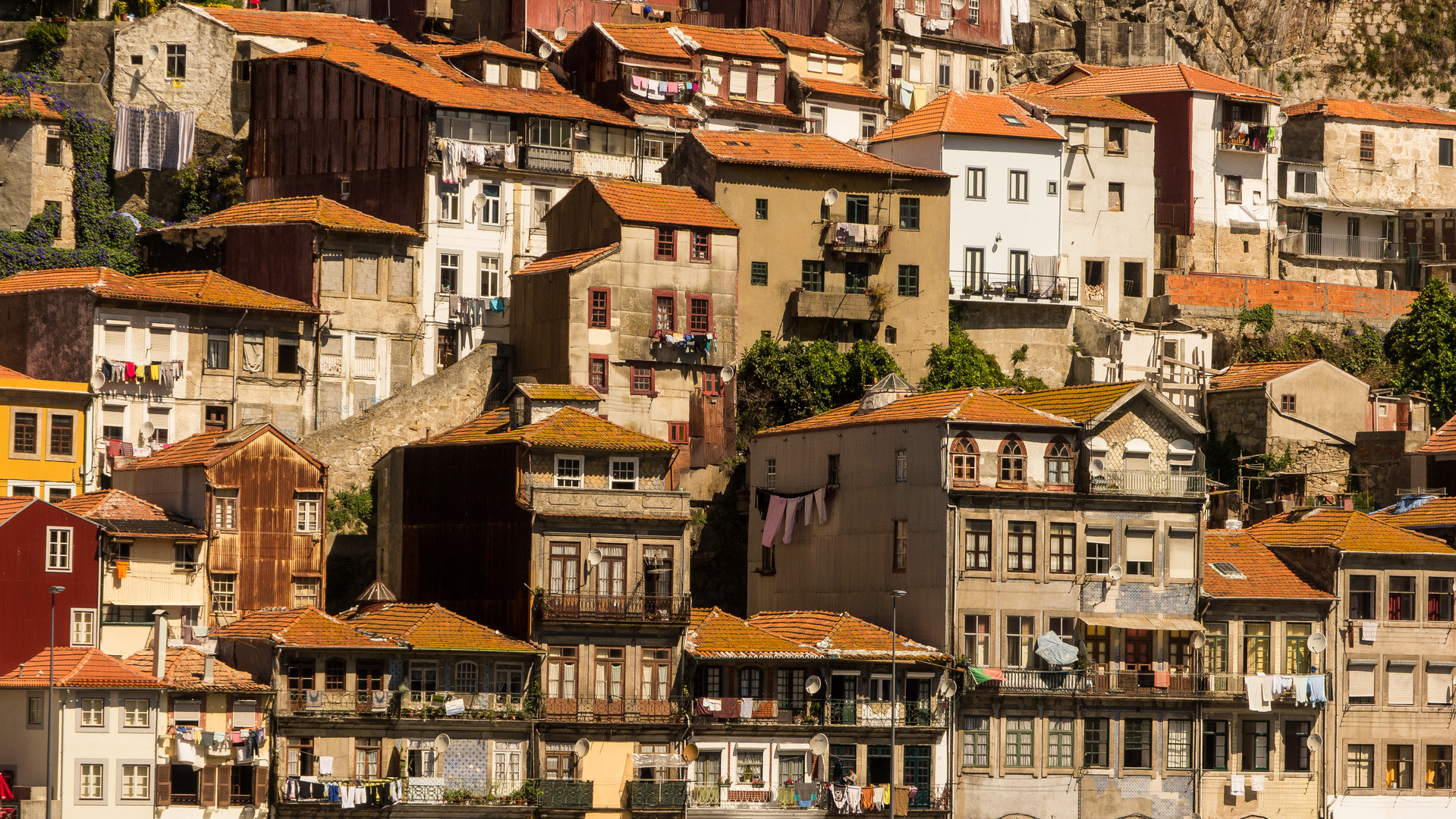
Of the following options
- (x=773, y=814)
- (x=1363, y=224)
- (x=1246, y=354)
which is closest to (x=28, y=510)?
(x=773, y=814)

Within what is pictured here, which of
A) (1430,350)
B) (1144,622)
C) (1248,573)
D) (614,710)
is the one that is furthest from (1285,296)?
(614,710)

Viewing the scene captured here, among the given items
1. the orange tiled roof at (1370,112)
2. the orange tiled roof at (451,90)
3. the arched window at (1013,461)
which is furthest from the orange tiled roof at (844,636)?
the orange tiled roof at (1370,112)

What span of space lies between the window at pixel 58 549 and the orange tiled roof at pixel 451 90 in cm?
2591

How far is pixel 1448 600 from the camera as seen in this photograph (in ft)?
297

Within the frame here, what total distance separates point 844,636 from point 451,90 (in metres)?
30.8

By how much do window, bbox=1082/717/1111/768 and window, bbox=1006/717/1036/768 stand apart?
1932 mm

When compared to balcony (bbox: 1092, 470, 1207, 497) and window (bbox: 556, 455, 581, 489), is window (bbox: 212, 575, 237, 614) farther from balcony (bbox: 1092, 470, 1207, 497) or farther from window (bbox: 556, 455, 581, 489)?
balcony (bbox: 1092, 470, 1207, 497)

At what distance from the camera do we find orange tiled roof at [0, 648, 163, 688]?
75.6 metres

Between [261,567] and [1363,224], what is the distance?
61.1 m

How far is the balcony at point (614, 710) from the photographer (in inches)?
3140

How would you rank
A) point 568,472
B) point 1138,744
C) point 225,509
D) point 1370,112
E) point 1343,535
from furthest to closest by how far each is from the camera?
point 1370,112 → point 1343,535 → point 1138,744 → point 225,509 → point 568,472

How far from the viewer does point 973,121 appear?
109062 mm

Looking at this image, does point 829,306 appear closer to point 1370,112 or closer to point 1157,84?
point 1157,84

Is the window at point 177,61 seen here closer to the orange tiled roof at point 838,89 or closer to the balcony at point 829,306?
the orange tiled roof at point 838,89
